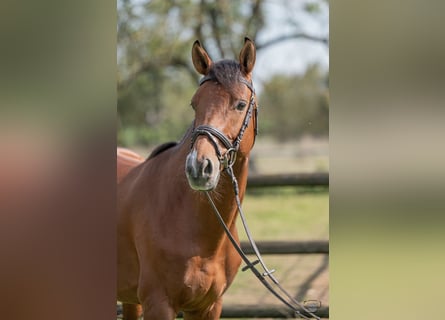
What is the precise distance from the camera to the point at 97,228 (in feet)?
4.94

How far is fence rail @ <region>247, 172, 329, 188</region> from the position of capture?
4090mm

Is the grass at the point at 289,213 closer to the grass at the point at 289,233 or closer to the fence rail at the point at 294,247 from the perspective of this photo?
the grass at the point at 289,233

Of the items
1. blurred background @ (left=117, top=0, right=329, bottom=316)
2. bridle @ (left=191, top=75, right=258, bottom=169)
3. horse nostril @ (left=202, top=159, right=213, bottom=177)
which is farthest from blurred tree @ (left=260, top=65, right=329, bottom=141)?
horse nostril @ (left=202, top=159, right=213, bottom=177)

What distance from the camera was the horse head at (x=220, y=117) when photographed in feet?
6.58

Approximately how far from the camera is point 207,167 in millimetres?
2010

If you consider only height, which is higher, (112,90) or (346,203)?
(112,90)

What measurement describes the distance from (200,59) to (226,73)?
6.5 inches

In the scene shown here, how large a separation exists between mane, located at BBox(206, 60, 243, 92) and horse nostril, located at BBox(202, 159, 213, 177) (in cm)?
35

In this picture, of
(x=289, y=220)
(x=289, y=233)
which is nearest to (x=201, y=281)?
(x=289, y=233)

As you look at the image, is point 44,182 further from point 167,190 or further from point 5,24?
point 167,190

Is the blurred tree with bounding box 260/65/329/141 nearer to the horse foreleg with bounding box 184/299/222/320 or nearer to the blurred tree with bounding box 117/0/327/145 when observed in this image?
the blurred tree with bounding box 117/0/327/145

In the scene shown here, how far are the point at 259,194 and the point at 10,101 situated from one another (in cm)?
814

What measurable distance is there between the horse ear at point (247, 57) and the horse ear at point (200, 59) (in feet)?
0.46

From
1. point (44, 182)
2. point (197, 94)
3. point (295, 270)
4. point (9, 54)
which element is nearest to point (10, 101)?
point (9, 54)
